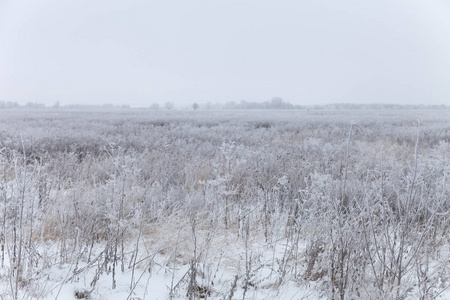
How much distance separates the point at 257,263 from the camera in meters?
3.17

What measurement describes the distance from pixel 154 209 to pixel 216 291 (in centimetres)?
182

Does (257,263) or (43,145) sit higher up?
(43,145)

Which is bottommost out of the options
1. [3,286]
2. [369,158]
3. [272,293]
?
[272,293]

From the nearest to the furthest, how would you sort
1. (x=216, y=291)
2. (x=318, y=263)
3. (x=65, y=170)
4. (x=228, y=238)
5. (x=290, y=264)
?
1. (x=216, y=291)
2. (x=318, y=263)
3. (x=290, y=264)
4. (x=228, y=238)
5. (x=65, y=170)

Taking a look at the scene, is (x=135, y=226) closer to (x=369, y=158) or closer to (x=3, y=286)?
(x=3, y=286)

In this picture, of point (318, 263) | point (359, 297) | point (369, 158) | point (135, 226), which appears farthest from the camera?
point (369, 158)

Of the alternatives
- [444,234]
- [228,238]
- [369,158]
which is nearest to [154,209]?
[228,238]

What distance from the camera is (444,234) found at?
372cm

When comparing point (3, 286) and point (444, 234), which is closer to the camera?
point (3, 286)

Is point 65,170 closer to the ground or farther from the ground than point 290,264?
farther from the ground

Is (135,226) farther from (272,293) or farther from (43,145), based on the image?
(43,145)

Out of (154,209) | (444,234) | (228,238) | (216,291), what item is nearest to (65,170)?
(154,209)

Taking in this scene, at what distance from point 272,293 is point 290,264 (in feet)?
1.69

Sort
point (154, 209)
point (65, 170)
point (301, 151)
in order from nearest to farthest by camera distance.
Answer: point (154, 209)
point (65, 170)
point (301, 151)
